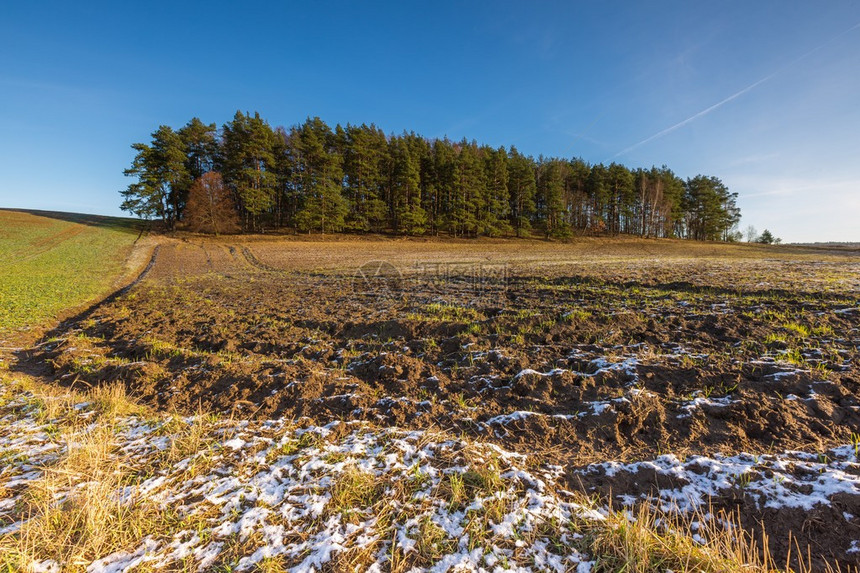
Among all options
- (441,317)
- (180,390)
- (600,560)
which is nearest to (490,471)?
(600,560)

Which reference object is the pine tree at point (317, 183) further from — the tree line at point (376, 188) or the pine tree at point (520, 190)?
the pine tree at point (520, 190)

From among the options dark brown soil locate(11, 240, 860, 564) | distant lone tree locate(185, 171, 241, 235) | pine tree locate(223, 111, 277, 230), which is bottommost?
dark brown soil locate(11, 240, 860, 564)

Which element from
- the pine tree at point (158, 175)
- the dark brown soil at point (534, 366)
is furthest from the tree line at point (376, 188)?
the dark brown soil at point (534, 366)

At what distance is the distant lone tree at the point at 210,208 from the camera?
44562mm

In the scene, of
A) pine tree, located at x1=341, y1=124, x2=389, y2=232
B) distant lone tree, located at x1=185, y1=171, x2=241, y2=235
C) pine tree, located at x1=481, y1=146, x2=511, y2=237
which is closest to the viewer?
distant lone tree, located at x1=185, y1=171, x2=241, y2=235

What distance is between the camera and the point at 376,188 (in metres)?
54.8

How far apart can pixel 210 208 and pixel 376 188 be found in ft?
79.1

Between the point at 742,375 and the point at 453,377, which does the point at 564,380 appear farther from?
the point at 742,375

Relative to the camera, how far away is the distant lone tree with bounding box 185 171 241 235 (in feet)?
146

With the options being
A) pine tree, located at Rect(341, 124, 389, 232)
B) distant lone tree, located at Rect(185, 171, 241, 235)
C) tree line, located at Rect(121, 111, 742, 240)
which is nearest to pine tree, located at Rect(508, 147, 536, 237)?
tree line, located at Rect(121, 111, 742, 240)

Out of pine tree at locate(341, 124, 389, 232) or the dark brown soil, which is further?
pine tree at locate(341, 124, 389, 232)

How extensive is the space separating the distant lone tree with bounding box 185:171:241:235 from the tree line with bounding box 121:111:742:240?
168 millimetres

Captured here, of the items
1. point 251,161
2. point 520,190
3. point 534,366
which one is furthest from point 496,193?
point 534,366

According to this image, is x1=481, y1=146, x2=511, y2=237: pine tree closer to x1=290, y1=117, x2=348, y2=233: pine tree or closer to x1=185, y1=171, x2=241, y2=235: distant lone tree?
x1=290, y1=117, x2=348, y2=233: pine tree
